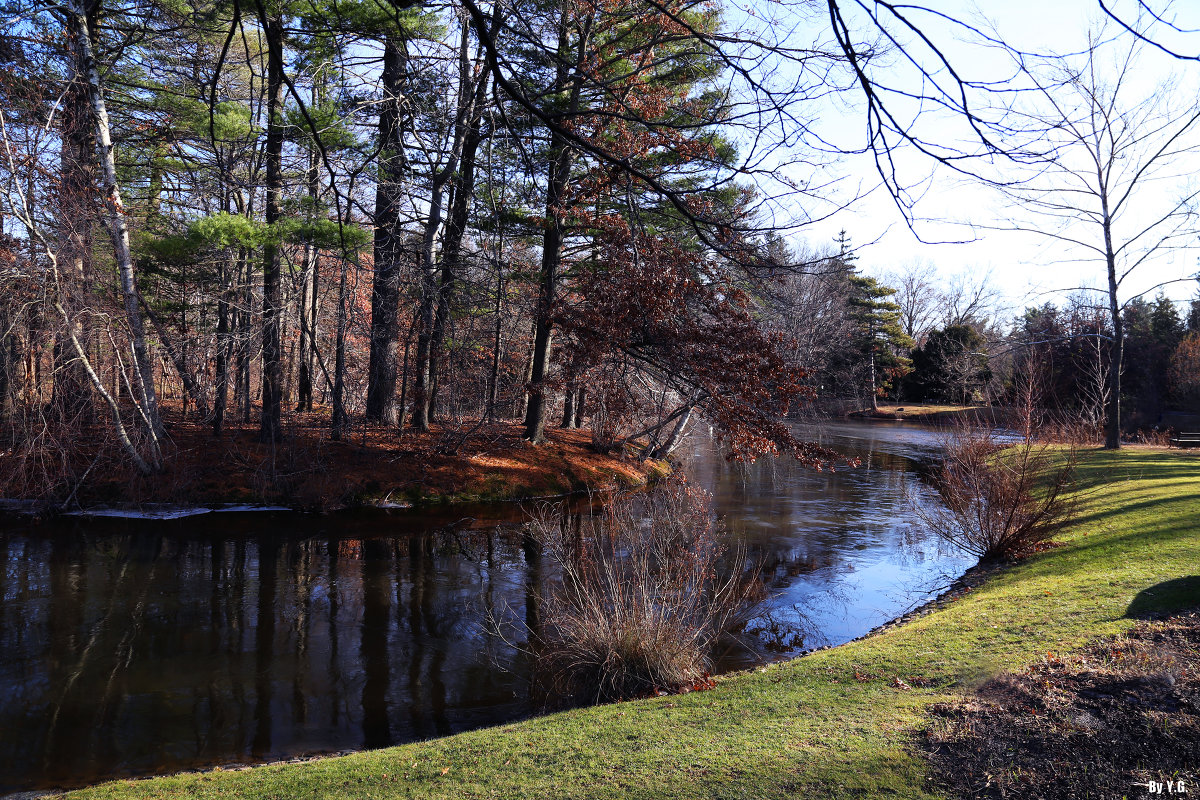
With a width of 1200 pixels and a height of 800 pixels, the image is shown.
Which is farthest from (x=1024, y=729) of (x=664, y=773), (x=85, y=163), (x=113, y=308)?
(x=85, y=163)

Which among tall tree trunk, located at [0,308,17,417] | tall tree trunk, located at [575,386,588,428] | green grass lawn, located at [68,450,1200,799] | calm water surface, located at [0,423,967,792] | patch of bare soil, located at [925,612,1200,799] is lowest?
calm water surface, located at [0,423,967,792]

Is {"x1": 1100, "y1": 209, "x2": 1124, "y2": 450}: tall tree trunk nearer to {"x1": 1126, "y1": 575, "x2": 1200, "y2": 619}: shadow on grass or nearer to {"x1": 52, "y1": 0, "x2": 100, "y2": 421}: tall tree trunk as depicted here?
{"x1": 1126, "y1": 575, "x2": 1200, "y2": 619}: shadow on grass

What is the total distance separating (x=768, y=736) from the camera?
488cm

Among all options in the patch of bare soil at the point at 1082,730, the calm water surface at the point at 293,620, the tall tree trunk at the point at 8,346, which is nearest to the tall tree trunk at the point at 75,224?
the tall tree trunk at the point at 8,346

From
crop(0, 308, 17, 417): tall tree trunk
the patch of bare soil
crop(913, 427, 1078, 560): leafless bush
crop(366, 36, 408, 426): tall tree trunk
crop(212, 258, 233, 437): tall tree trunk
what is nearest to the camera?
the patch of bare soil

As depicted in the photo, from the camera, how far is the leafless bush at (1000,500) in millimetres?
11180

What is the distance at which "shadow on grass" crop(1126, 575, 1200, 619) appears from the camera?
6.65 metres

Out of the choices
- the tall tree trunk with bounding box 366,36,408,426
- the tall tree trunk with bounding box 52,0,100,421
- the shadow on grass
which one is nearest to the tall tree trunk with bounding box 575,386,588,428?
the tall tree trunk with bounding box 366,36,408,426

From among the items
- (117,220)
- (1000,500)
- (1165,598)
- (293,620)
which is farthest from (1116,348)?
(117,220)

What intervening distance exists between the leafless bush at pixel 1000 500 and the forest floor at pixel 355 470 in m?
7.26

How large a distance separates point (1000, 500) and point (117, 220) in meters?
16.5

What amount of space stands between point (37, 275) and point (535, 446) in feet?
37.7

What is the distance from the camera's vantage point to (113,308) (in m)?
14.5

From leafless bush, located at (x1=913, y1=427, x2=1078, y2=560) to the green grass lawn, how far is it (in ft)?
8.55
